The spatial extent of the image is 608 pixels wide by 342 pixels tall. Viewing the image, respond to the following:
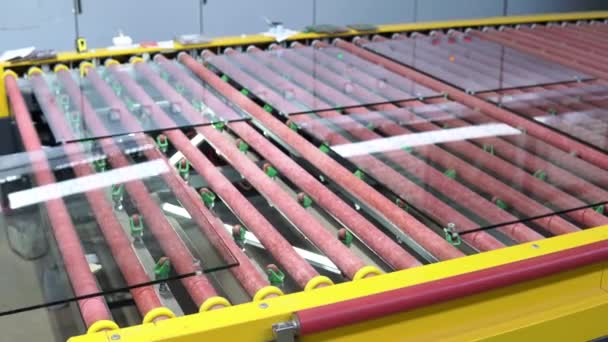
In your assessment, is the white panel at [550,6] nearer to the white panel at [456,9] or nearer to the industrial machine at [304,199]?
the white panel at [456,9]

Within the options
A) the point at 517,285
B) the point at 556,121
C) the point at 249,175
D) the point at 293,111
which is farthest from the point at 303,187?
the point at 556,121

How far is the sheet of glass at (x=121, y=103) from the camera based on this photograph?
271 centimetres

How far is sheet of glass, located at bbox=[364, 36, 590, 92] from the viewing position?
128 inches

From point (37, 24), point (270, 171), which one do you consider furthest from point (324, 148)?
point (37, 24)

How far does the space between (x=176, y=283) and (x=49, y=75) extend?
81.5 inches

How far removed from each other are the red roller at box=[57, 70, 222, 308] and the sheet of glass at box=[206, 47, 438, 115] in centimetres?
68

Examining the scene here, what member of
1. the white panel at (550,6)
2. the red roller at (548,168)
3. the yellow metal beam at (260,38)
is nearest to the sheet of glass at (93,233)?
the red roller at (548,168)

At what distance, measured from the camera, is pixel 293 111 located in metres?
2.77

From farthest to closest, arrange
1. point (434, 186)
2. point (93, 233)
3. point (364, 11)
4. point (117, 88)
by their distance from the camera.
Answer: point (364, 11) → point (117, 88) → point (434, 186) → point (93, 233)

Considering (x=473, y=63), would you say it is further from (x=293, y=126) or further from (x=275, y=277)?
(x=275, y=277)

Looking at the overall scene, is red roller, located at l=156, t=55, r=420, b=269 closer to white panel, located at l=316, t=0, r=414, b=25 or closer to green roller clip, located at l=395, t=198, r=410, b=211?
green roller clip, located at l=395, t=198, r=410, b=211

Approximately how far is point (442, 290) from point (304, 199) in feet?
2.61

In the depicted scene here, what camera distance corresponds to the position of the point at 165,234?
177 cm

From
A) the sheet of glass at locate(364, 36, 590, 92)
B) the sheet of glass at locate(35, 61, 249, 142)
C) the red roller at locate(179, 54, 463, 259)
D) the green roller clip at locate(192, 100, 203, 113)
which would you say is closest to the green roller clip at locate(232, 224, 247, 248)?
the red roller at locate(179, 54, 463, 259)
